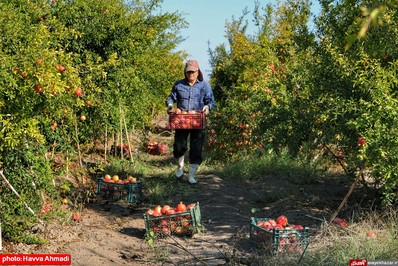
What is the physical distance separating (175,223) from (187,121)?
7.28ft

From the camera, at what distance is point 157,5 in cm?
1171

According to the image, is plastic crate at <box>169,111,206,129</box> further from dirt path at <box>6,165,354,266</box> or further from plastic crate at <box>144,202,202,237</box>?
plastic crate at <box>144,202,202,237</box>

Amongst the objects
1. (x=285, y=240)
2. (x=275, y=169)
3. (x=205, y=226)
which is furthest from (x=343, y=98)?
(x=275, y=169)

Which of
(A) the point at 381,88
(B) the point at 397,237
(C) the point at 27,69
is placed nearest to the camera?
(C) the point at 27,69

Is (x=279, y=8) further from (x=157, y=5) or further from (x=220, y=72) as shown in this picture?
(x=157, y=5)

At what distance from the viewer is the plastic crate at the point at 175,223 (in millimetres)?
6695

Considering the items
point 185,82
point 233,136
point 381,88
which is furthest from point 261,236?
point 233,136

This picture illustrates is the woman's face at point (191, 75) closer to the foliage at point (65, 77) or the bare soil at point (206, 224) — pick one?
the foliage at point (65, 77)

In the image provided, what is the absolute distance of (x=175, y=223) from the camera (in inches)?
267

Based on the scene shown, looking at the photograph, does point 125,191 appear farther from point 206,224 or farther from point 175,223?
point 175,223

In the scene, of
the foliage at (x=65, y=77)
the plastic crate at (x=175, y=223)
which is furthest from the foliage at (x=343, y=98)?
the foliage at (x=65, y=77)

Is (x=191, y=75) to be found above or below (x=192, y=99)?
above

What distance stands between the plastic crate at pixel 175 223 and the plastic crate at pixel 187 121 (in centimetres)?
206

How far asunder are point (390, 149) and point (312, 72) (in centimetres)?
176
